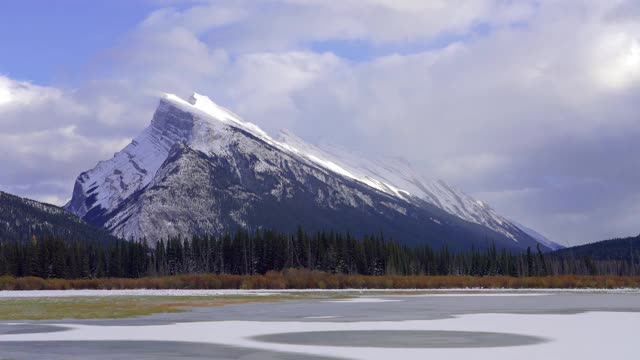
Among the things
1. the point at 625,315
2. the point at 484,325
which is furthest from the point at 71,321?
the point at 625,315

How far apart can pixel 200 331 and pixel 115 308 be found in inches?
1245

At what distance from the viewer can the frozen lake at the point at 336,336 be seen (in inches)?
1526

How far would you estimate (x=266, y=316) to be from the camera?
222ft

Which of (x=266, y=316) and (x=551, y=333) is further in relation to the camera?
(x=266, y=316)

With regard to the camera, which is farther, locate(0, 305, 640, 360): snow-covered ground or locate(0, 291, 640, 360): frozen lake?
locate(0, 291, 640, 360): frozen lake

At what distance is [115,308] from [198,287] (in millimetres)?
85680

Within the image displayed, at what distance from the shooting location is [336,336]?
4794cm

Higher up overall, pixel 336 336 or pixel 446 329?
pixel 336 336

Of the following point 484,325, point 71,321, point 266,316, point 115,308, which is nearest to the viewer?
point 484,325

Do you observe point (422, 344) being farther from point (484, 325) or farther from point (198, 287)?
point (198, 287)

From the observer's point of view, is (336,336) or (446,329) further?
(446,329)

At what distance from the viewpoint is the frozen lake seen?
38.8 metres

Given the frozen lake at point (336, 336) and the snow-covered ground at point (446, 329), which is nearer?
the snow-covered ground at point (446, 329)

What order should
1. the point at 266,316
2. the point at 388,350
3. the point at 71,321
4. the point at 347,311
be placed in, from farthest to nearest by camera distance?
the point at 347,311
the point at 266,316
the point at 71,321
the point at 388,350
